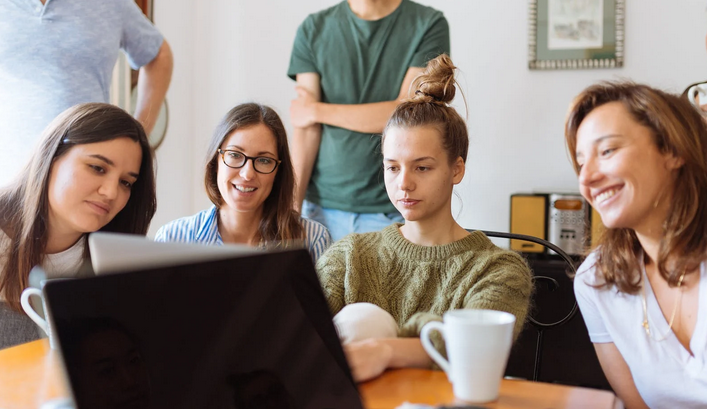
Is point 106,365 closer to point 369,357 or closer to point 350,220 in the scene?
point 369,357

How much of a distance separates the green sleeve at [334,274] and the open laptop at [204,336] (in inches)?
24.9

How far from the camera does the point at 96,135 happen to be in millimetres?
1552

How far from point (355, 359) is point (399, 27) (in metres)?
1.53

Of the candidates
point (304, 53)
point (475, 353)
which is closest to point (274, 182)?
point (304, 53)

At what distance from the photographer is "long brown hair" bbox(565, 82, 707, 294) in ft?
3.73

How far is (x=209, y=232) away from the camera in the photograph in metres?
1.89

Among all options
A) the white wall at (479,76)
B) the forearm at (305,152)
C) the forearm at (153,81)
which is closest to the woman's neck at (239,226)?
the forearm at (305,152)

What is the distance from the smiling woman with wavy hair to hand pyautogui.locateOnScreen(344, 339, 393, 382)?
46 cm

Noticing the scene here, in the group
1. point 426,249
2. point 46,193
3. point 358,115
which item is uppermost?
point 358,115

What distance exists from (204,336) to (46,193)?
1046 mm

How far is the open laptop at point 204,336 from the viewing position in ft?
2.03

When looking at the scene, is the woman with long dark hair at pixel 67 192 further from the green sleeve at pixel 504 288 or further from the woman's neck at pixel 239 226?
the green sleeve at pixel 504 288

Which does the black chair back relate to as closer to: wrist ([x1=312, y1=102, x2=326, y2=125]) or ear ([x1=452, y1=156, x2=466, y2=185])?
wrist ([x1=312, y1=102, x2=326, y2=125])

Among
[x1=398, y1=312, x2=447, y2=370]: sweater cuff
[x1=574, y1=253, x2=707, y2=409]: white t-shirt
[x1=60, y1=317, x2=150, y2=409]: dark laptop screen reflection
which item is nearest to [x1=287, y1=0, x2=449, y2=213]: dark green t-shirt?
[x1=574, y1=253, x2=707, y2=409]: white t-shirt
